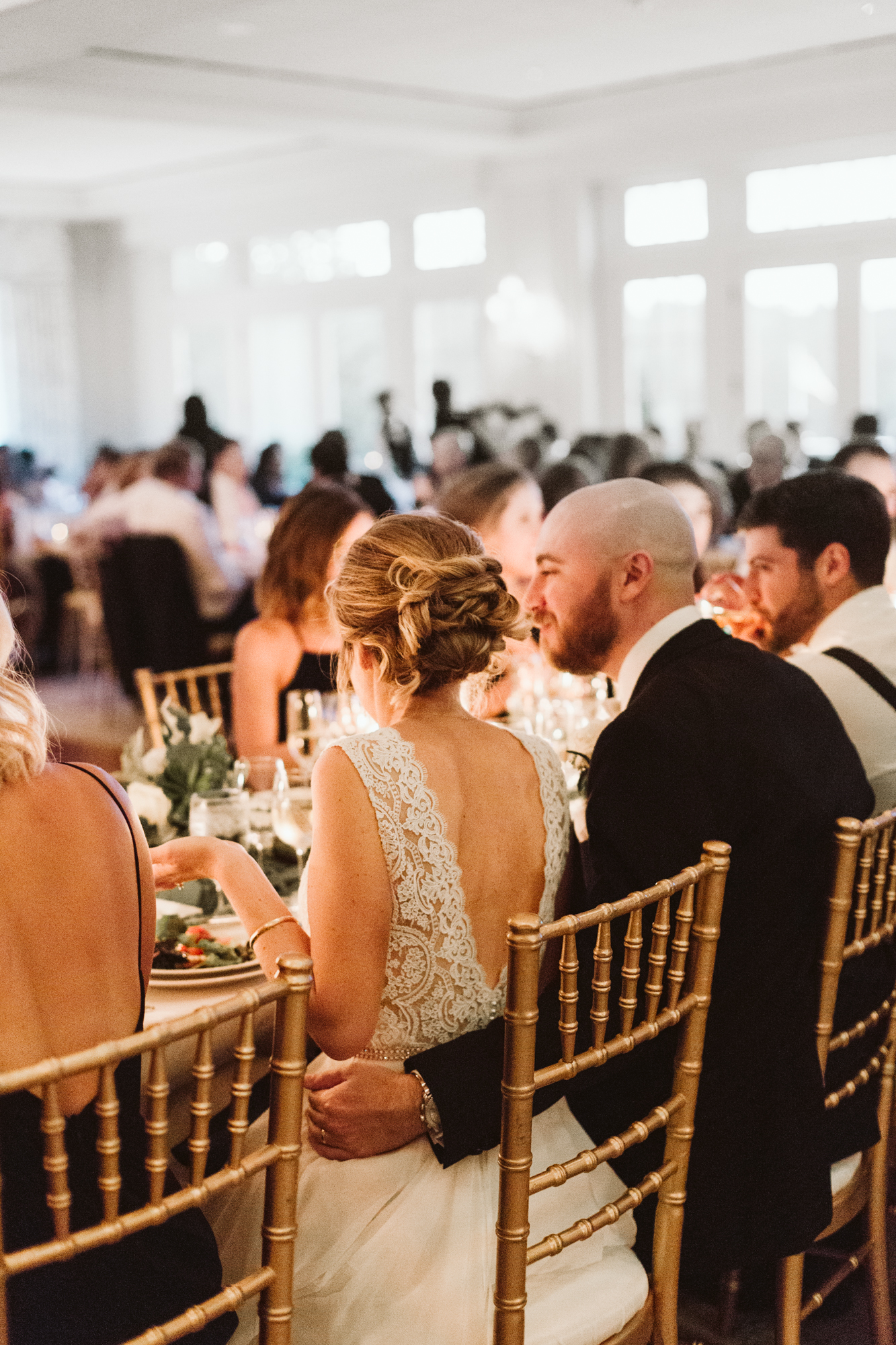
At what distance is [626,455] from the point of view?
19.8 ft

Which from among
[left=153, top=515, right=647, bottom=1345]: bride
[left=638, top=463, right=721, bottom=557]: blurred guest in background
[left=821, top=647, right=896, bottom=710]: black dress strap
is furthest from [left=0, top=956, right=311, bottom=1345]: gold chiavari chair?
[left=638, top=463, right=721, bottom=557]: blurred guest in background

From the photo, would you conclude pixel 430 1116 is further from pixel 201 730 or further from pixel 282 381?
pixel 282 381

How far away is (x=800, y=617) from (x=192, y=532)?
4732 millimetres

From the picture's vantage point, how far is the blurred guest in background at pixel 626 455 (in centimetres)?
596

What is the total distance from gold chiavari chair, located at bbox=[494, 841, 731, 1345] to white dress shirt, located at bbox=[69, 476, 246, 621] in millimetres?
5337

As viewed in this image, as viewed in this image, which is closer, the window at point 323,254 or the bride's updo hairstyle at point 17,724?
the bride's updo hairstyle at point 17,724

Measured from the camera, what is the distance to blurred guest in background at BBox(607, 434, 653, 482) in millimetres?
5965

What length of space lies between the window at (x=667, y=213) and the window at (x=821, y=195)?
423 millimetres

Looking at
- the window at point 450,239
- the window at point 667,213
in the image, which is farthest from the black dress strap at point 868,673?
the window at point 450,239

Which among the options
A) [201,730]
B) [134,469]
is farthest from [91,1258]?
[134,469]

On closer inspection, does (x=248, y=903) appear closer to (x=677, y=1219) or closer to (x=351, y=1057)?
(x=351, y=1057)

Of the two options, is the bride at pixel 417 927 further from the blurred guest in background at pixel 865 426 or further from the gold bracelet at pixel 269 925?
the blurred guest in background at pixel 865 426

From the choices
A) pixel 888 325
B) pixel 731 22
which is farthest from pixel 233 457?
A: pixel 888 325

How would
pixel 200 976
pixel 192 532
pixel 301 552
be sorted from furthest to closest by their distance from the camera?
1. pixel 192 532
2. pixel 301 552
3. pixel 200 976
